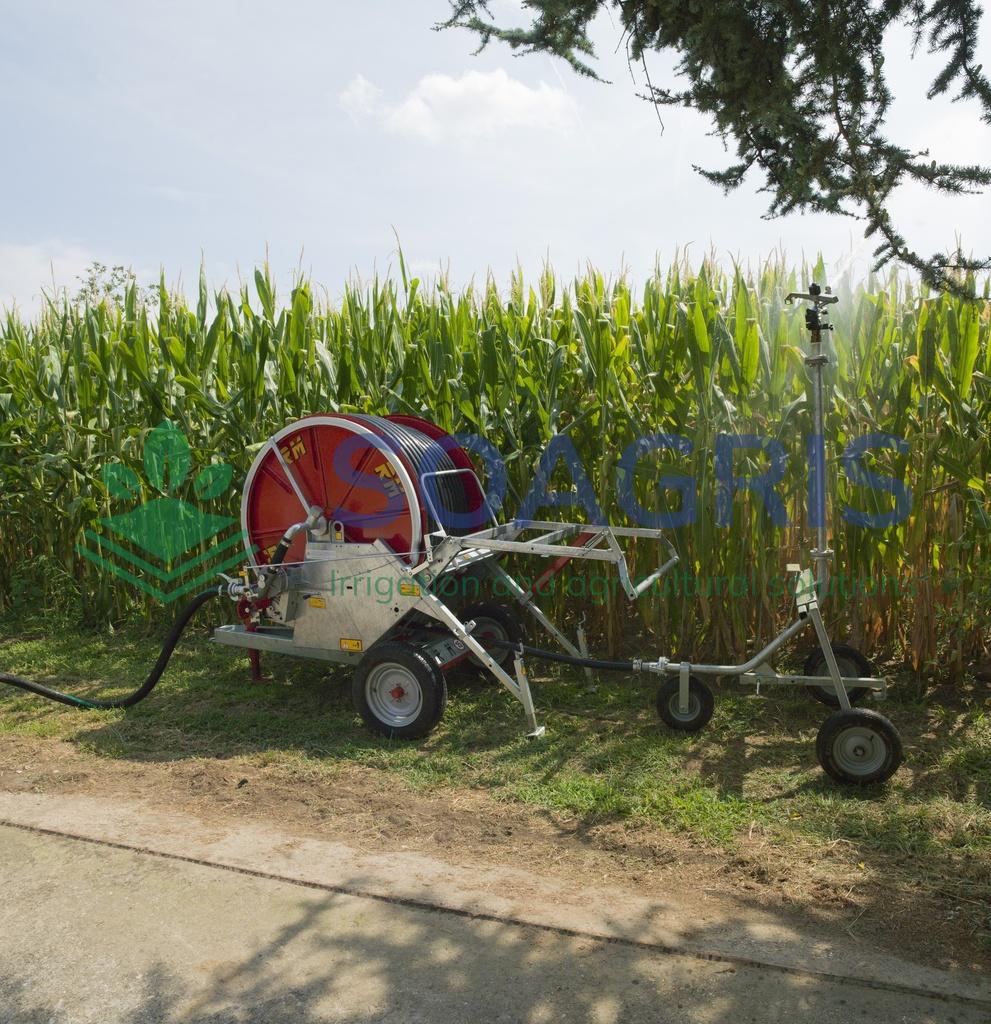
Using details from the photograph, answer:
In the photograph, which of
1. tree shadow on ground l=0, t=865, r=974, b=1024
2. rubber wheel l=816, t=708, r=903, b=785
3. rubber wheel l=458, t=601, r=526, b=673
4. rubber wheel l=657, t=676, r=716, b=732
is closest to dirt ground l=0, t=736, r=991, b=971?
tree shadow on ground l=0, t=865, r=974, b=1024

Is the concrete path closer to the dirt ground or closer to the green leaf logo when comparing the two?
the dirt ground

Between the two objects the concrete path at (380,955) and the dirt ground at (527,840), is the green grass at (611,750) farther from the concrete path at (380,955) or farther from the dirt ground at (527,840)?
the concrete path at (380,955)

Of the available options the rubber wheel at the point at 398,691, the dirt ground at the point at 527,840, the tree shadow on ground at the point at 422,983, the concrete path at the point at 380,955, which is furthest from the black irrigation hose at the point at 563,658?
the tree shadow on ground at the point at 422,983

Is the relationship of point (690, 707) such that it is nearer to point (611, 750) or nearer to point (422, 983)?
point (611, 750)

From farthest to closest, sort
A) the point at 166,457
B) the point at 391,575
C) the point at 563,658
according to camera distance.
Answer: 1. the point at 166,457
2. the point at 391,575
3. the point at 563,658

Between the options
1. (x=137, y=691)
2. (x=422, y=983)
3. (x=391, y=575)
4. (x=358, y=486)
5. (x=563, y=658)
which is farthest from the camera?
(x=137, y=691)

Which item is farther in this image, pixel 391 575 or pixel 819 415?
pixel 391 575

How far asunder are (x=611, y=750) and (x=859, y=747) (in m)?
1.23

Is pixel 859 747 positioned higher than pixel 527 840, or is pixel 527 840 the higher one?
pixel 859 747

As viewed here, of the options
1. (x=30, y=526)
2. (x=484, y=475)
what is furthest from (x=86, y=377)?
(x=484, y=475)

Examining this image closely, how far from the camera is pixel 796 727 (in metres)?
5.33

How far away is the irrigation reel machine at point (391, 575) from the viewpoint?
17.0 feet

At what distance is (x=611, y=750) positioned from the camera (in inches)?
198

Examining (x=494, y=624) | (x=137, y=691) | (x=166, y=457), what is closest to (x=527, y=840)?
(x=494, y=624)
